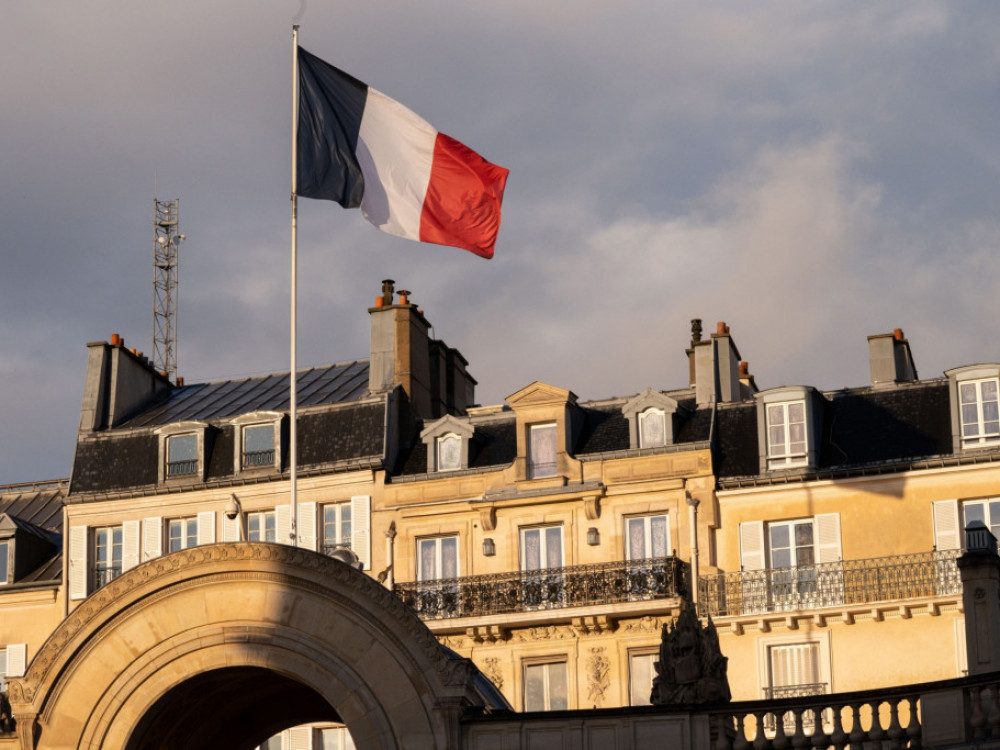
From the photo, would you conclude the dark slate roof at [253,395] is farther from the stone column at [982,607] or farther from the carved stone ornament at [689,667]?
the stone column at [982,607]

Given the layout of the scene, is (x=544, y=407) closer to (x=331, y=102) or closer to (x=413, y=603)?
(x=413, y=603)

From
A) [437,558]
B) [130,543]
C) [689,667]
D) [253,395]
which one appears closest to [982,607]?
[689,667]

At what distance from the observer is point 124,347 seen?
5269cm

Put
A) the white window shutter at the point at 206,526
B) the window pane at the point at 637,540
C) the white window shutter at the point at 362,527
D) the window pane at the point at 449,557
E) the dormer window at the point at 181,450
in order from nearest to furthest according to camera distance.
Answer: the window pane at the point at 637,540
the window pane at the point at 449,557
the white window shutter at the point at 362,527
the white window shutter at the point at 206,526
the dormer window at the point at 181,450

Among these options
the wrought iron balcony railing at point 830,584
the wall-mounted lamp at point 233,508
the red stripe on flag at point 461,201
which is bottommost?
the wrought iron balcony railing at point 830,584

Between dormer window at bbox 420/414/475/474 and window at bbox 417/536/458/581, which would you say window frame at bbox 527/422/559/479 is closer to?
dormer window at bbox 420/414/475/474

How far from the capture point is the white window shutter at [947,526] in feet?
142

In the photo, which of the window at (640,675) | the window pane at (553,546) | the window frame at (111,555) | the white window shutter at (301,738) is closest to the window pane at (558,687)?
the window at (640,675)

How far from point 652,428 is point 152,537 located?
1206 centimetres

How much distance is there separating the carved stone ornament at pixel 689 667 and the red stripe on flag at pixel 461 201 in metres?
10.2

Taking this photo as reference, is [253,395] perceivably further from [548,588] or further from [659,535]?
[659,535]

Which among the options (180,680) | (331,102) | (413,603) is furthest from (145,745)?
(413,603)

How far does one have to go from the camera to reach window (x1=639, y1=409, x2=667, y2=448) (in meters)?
46.1

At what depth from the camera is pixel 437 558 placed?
153 ft
